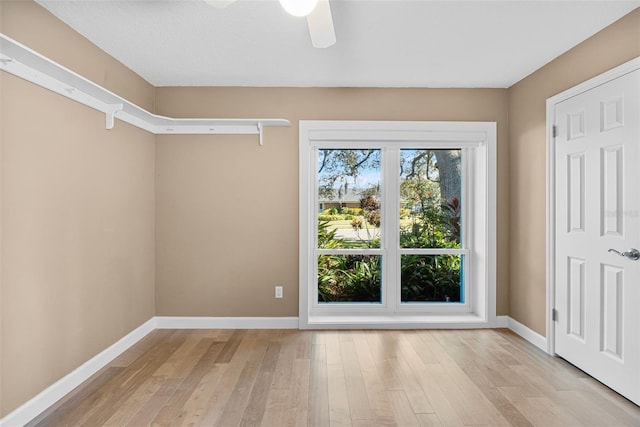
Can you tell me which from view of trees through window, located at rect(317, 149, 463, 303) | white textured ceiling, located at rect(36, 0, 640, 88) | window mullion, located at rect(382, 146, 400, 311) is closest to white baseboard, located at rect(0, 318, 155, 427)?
view of trees through window, located at rect(317, 149, 463, 303)

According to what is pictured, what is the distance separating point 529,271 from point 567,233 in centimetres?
66

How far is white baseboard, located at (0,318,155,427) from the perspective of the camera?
2162 millimetres

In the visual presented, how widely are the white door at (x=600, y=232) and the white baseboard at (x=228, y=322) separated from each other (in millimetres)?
2419

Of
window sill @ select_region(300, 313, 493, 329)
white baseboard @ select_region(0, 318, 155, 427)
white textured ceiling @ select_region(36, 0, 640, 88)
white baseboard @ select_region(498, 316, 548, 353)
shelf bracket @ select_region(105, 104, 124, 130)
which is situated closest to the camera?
white baseboard @ select_region(0, 318, 155, 427)

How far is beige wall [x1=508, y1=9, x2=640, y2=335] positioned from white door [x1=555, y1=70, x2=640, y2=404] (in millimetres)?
194

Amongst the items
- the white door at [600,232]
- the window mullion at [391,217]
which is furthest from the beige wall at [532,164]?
the window mullion at [391,217]

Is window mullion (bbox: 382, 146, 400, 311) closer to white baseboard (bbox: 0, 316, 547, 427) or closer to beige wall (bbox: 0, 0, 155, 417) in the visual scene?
white baseboard (bbox: 0, 316, 547, 427)

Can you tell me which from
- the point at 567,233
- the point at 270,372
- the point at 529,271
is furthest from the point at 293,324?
the point at 567,233

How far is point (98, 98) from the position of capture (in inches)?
112

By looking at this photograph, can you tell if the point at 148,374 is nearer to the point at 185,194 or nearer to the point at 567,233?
the point at 185,194

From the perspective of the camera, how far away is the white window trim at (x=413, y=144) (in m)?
3.87

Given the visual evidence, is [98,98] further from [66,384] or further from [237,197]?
[66,384]

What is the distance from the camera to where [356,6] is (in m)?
2.35

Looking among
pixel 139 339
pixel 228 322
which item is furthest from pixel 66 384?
pixel 228 322
